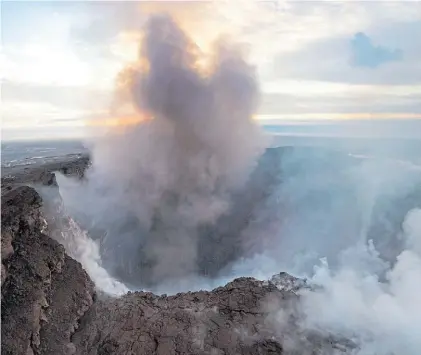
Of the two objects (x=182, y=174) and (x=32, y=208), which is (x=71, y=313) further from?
(x=182, y=174)

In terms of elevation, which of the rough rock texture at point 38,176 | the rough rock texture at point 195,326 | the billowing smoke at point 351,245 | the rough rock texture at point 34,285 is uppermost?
the rough rock texture at point 38,176

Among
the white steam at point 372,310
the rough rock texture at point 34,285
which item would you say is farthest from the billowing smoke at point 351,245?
the rough rock texture at point 34,285

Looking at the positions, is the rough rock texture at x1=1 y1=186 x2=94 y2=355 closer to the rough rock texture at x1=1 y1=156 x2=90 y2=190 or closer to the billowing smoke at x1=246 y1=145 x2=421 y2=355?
the rough rock texture at x1=1 y1=156 x2=90 y2=190

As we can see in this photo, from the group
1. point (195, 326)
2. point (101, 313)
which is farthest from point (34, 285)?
point (195, 326)

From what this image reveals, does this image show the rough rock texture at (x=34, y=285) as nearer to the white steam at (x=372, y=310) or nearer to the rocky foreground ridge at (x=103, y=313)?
the rocky foreground ridge at (x=103, y=313)

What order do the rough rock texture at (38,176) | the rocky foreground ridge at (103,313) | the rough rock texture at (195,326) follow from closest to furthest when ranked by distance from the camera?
the rocky foreground ridge at (103,313), the rough rock texture at (195,326), the rough rock texture at (38,176)

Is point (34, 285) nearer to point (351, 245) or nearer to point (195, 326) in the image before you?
point (195, 326)

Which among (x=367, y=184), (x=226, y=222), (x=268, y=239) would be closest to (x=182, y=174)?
(x=226, y=222)
